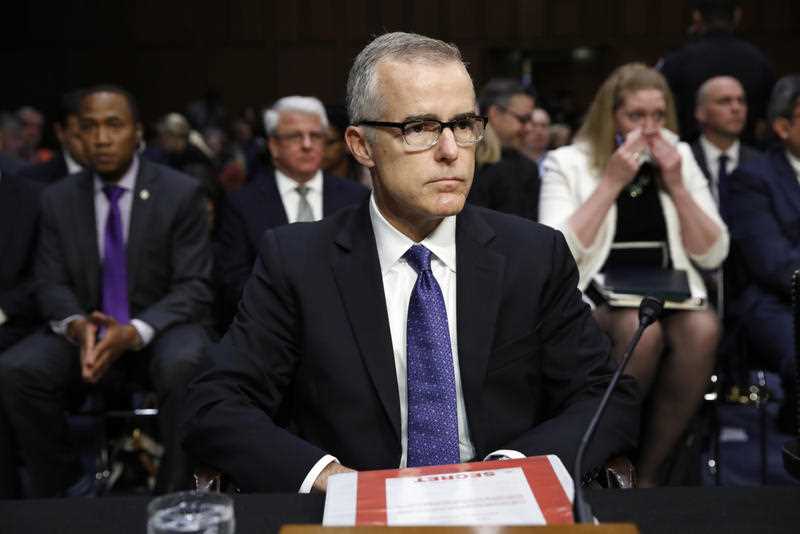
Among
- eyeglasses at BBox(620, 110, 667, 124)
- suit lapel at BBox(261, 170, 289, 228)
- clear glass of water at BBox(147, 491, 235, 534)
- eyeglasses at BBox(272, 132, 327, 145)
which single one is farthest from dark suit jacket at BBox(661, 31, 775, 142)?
clear glass of water at BBox(147, 491, 235, 534)

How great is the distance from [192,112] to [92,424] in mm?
7043

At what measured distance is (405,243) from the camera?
1.87m

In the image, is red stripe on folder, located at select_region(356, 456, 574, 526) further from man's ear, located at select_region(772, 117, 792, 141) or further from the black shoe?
man's ear, located at select_region(772, 117, 792, 141)

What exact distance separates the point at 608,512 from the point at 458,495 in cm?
21

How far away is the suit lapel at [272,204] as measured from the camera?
3.83 meters

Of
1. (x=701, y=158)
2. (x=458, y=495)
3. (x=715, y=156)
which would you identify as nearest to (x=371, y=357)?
(x=458, y=495)

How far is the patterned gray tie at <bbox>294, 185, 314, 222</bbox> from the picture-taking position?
3.93 metres

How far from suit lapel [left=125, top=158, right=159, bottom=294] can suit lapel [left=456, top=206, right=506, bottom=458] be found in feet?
6.01

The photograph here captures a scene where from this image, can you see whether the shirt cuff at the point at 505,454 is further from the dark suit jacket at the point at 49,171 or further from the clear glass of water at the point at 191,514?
the dark suit jacket at the point at 49,171

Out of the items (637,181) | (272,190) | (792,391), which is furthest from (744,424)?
(272,190)

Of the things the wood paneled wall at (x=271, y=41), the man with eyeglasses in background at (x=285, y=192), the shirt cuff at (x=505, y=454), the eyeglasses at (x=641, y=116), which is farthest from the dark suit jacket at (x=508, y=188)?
the wood paneled wall at (x=271, y=41)

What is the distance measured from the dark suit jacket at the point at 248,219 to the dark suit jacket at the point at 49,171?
4.20ft

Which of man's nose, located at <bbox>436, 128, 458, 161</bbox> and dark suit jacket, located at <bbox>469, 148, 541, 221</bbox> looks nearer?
man's nose, located at <bbox>436, 128, 458, 161</bbox>

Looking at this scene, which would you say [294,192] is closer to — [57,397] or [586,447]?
[57,397]
